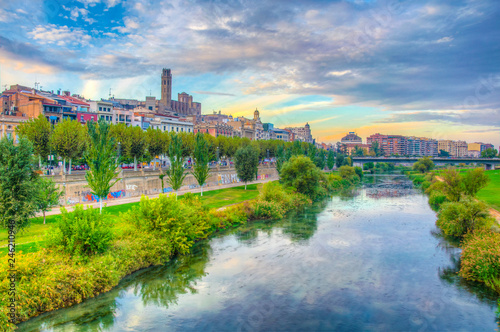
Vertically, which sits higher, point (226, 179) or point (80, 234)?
point (80, 234)

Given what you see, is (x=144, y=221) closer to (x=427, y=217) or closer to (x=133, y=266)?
(x=133, y=266)

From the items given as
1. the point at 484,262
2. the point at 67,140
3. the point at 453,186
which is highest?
the point at 67,140

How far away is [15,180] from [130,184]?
3863 centimetres

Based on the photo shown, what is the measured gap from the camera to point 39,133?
157ft

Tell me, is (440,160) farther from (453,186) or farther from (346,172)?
(453,186)

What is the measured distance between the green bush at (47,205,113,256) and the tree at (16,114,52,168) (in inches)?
1095

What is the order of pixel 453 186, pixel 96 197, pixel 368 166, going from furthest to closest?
pixel 368 166
pixel 96 197
pixel 453 186

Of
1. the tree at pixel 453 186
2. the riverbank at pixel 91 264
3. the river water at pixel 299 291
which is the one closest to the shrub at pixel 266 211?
the river water at pixel 299 291

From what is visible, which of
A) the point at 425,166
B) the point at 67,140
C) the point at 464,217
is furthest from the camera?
the point at 425,166

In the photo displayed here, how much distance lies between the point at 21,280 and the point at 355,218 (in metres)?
38.7

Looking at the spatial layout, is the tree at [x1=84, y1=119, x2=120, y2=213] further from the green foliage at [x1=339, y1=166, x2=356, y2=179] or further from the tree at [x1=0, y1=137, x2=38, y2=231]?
the green foliage at [x1=339, y1=166, x2=356, y2=179]

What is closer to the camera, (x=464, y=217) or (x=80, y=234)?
(x=80, y=234)

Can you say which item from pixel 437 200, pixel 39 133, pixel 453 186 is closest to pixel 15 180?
pixel 39 133

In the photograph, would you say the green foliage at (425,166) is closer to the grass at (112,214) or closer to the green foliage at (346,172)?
the green foliage at (346,172)
